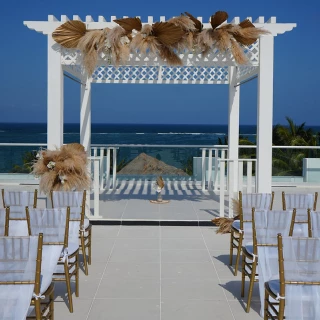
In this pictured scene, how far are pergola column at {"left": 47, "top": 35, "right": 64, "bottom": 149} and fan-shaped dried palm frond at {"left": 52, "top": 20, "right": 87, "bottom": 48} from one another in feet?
0.50

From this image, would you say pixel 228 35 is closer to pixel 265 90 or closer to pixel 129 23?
pixel 265 90

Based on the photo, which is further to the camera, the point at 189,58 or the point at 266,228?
the point at 189,58

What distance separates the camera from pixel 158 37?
6.53 meters

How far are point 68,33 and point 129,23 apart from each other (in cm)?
81

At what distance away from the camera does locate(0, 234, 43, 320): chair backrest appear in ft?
9.50

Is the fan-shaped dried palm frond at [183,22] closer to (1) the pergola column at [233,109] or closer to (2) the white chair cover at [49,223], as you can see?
(1) the pergola column at [233,109]

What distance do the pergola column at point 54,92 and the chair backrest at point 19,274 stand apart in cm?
386

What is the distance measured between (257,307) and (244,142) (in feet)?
36.7

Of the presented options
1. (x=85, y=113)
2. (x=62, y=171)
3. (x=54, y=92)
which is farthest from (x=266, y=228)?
(x=85, y=113)

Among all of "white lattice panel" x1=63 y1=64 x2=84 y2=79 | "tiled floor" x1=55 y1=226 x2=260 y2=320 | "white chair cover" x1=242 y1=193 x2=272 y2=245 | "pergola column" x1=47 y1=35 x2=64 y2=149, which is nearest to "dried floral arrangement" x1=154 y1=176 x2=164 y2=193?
"tiled floor" x1=55 y1=226 x2=260 y2=320

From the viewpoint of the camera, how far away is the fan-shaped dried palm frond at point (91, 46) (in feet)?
21.3

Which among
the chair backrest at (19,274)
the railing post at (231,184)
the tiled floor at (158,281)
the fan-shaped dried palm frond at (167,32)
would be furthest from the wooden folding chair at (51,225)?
the railing post at (231,184)

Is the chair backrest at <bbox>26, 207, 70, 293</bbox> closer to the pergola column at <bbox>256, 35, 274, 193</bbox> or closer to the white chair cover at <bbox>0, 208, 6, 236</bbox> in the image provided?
the white chair cover at <bbox>0, 208, 6, 236</bbox>

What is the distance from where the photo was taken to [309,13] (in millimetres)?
38562
